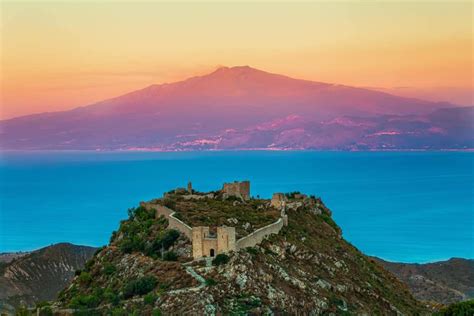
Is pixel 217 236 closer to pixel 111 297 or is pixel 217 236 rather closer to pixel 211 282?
pixel 211 282

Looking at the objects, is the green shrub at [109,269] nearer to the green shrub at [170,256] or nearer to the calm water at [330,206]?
the green shrub at [170,256]

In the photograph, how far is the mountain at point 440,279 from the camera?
64938 millimetres

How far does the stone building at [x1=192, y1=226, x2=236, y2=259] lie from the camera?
121 ft

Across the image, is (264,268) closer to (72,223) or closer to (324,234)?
(324,234)

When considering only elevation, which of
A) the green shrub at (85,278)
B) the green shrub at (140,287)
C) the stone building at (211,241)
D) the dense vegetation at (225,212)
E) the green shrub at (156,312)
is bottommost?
the green shrub at (156,312)

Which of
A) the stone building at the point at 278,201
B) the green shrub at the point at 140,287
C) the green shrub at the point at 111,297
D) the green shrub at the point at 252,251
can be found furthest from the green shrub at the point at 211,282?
the stone building at the point at 278,201

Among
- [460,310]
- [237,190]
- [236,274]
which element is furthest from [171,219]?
[460,310]

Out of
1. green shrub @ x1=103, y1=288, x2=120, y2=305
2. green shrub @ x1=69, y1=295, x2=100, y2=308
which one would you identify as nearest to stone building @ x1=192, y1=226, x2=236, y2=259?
green shrub @ x1=103, y1=288, x2=120, y2=305

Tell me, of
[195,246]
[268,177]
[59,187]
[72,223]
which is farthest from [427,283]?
[59,187]

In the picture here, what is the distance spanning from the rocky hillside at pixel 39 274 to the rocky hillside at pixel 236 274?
1929cm

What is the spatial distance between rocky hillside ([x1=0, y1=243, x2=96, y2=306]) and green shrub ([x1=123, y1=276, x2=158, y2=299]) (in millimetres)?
26244

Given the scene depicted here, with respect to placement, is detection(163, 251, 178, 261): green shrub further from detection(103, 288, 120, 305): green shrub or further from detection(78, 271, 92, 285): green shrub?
detection(78, 271, 92, 285): green shrub

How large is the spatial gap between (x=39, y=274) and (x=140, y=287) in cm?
3595

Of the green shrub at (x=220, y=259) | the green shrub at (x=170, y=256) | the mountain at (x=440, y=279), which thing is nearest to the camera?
the green shrub at (x=220, y=259)
